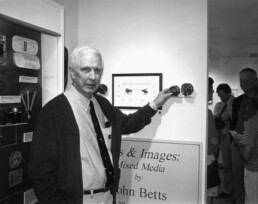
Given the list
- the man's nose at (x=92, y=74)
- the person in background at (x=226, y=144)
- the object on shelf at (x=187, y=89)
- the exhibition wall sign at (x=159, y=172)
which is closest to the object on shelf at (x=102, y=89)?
the exhibition wall sign at (x=159, y=172)

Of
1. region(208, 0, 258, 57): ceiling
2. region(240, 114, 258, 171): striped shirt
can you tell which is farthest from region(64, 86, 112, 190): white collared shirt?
region(208, 0, 258, 57): ceiling

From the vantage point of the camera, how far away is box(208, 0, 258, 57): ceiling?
135 inches

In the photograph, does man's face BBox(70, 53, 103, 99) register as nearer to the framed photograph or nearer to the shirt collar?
the shirt collar

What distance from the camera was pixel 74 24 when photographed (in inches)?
96.7

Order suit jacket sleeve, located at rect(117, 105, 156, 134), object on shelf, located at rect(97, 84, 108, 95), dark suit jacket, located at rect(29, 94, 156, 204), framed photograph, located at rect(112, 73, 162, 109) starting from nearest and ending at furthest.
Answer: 1. dark suit jacket, located at rect(29, 94, 156, 204)
2. suit jacket sleeve, located at rect(117, 105, 156, 134)
3. framed photograph, located at rect(112, 73, 162, 109)
4. object on shelf, located at rect(97, 84, 108, 95)

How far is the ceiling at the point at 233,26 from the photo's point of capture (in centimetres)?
344

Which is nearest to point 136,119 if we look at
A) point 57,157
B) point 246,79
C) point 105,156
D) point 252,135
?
point 105,156

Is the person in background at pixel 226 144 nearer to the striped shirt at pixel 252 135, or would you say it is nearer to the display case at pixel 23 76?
the striped shirt at pixel 252 135

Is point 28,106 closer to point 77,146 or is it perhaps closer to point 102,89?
point 77,146

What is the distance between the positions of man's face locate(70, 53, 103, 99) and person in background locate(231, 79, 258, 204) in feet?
4.72

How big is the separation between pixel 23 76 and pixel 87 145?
630 mm

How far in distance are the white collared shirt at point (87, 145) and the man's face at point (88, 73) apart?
0.08 meters

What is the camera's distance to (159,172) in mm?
2268

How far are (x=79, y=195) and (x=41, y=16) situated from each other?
3.54 feet
